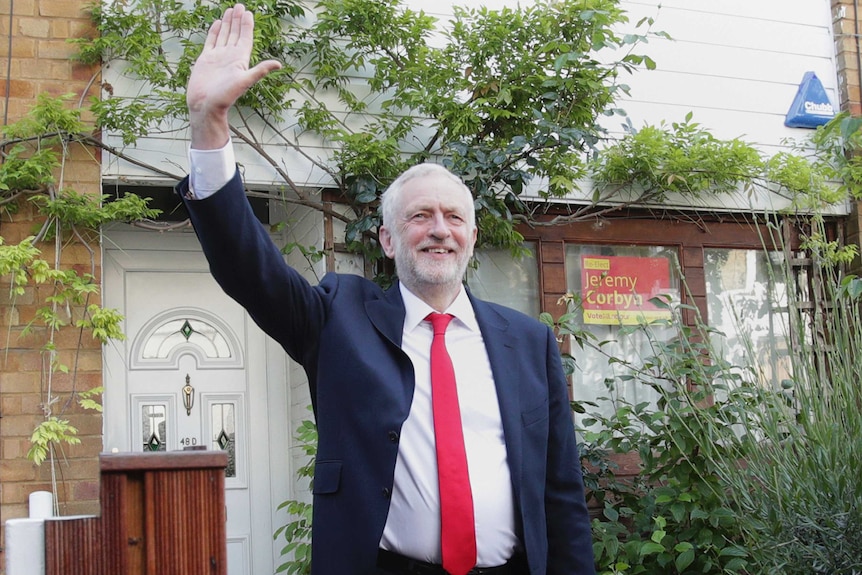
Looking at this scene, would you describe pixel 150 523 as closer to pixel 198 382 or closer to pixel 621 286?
pixel 198 382

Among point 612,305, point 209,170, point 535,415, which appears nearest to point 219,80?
point 209,170

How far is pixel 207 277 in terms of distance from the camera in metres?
4.96

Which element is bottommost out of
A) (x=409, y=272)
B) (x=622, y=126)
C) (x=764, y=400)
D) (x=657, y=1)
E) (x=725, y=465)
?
(x=725, y=465)

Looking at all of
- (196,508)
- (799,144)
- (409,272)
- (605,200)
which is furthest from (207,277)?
(196,508)

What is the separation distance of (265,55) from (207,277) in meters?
1.11

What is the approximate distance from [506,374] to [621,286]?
3.25 m

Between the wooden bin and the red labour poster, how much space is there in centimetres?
417

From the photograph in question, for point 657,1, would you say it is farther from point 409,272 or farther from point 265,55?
point 409,272

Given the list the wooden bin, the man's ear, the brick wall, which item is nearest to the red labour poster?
the brick wall

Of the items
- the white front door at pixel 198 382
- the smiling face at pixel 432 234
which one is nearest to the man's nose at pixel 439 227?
the smiling face at pixel 432 234

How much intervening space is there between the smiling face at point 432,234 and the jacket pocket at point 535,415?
1.00ft

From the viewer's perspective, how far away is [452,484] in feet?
6.54

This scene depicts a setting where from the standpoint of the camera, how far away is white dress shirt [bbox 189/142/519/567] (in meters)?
1.98

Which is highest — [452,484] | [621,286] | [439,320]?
[621,286]
